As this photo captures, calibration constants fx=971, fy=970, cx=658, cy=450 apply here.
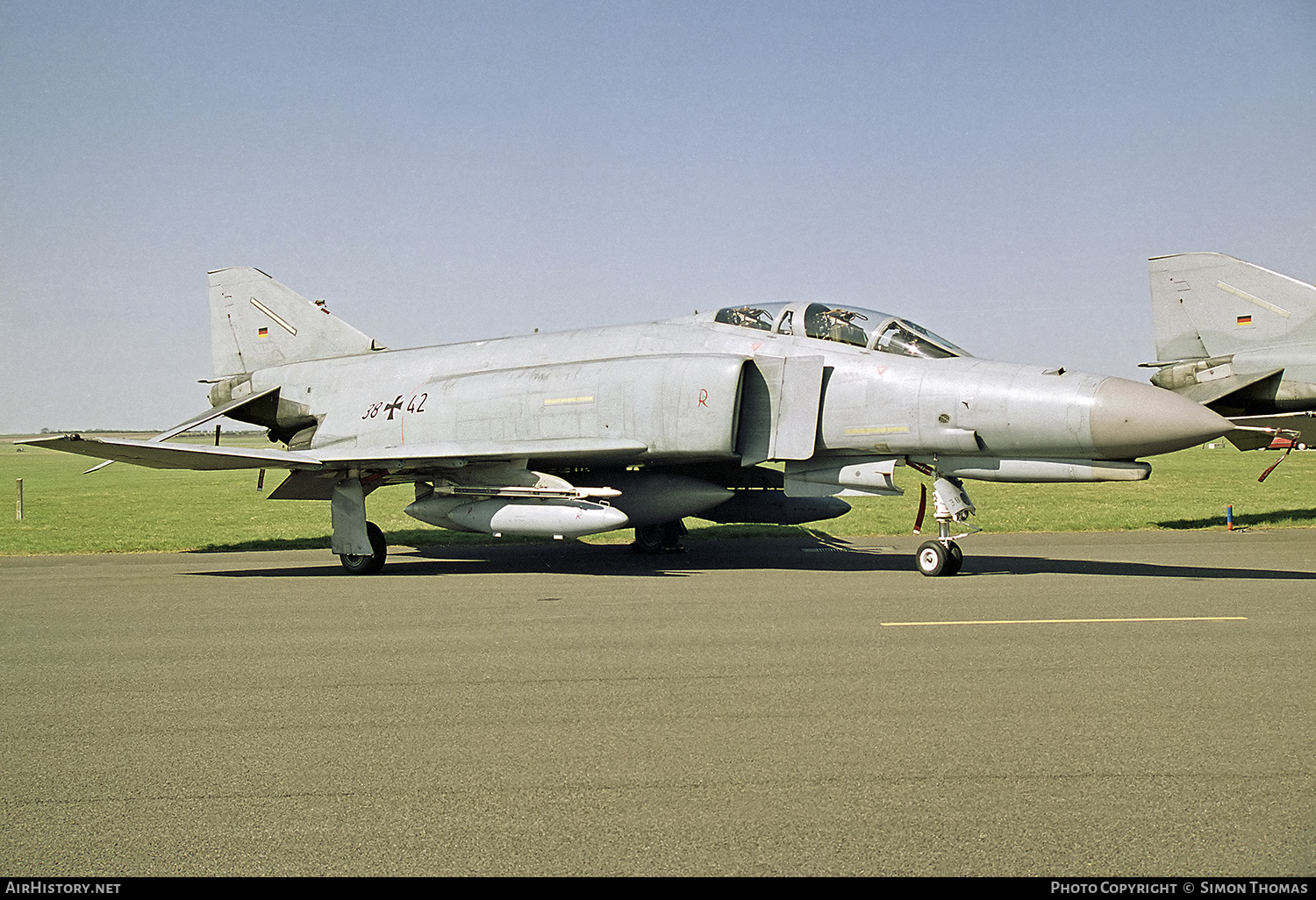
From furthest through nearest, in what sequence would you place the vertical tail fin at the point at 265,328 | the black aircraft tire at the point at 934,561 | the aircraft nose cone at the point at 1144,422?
the vertical tail fin at the point at 265,328 → the black aircraft tire at the point at 934,561 → the aircraft nose cone at the point at 1144,422

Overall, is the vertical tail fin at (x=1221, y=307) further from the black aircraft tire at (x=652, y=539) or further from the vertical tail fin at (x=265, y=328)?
the vertical tail fin at (x=265, y=328)

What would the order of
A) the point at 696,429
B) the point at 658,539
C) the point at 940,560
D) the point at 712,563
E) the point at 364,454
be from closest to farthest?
the point at 940,560 → the point at 696,429 → the point at 364,454 → the point at 712,563 → the point at 658,539

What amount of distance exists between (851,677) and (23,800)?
448 cm

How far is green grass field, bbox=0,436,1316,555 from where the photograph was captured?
18.1m

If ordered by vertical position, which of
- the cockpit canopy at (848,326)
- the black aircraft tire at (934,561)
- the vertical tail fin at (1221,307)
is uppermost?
the vertical tail fin at (1221,307)

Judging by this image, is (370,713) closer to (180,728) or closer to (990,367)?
(180,728)

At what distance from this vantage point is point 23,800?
420 cm

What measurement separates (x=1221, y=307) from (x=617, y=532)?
39.0ft

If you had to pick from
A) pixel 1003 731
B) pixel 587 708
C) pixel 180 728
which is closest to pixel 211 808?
pixel 180 728

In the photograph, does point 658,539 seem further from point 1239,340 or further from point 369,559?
point 1239,340

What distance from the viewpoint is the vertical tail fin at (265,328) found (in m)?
16.8

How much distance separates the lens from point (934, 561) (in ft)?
36.7

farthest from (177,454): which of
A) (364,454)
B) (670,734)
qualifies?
(670,734)

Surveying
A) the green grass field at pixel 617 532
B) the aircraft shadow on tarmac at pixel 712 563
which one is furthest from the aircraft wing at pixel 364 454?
the green grass field at pixel 617 532
